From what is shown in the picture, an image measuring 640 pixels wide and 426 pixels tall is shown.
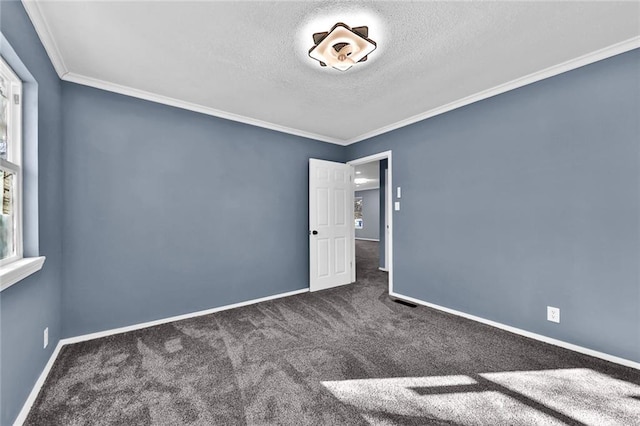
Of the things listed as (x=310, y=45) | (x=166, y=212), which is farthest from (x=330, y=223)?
(x=310, y=45)

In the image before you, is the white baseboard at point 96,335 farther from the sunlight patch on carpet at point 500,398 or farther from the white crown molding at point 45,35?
the white crown molding at point 45,35

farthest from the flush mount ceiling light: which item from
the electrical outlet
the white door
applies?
the electrical outlet

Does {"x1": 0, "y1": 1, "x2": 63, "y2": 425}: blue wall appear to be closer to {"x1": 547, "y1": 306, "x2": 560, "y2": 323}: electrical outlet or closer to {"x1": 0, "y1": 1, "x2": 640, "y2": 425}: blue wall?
{"x1": 0, "y1": 1, "x2": 640, "y2": 425}: blue wall

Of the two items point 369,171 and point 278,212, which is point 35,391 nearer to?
point 278,212

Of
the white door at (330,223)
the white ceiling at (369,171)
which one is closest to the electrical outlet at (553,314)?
the white door at (330,223)

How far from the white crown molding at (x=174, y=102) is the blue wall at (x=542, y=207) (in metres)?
1.86

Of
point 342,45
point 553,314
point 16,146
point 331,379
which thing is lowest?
point 331,379

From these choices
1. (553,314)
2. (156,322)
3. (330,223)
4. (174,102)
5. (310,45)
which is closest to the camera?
(310,45)

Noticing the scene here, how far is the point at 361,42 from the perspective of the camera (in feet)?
6.00

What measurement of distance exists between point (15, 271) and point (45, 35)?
1680 millimetres

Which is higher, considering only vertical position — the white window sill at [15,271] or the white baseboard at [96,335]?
the white window sill at [15,271]

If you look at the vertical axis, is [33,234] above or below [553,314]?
above

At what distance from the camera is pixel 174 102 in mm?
2943

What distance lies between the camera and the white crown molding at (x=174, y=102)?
97.0 inches
